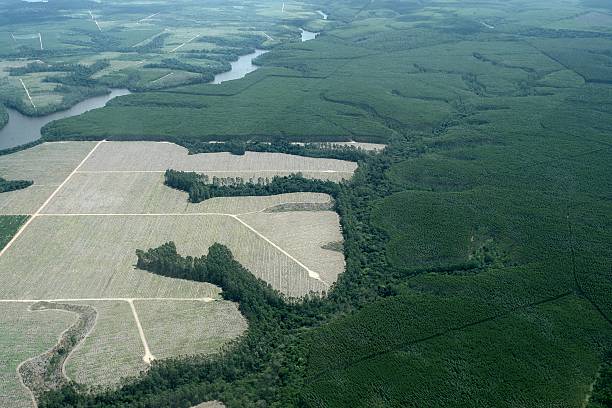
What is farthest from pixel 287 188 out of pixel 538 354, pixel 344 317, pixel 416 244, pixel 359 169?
pixel 538 354

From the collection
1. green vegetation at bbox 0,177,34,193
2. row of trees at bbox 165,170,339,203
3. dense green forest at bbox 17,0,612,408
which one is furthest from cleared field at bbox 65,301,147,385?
green vegetation at bbox 0,177,34,193

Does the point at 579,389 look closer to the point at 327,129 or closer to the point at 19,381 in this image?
the point at 19,381

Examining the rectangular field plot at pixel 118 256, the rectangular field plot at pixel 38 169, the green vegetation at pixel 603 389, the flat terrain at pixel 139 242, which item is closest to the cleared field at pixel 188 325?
the flat terrain at pixel 139 242

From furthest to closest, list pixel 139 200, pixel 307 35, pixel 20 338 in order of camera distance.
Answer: pixel 307 35 < pixel 139 200 < pixel 20 338

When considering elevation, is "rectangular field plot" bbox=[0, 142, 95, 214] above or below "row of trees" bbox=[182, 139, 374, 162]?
below

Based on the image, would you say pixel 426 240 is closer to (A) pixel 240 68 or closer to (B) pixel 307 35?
(A) pixel 240 68

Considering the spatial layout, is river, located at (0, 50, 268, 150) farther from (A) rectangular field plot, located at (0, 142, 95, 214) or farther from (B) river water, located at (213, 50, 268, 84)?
(A) rectangular field plot, located at (0, 142, 95, 214)

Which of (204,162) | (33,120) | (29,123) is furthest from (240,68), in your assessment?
(204,162)
